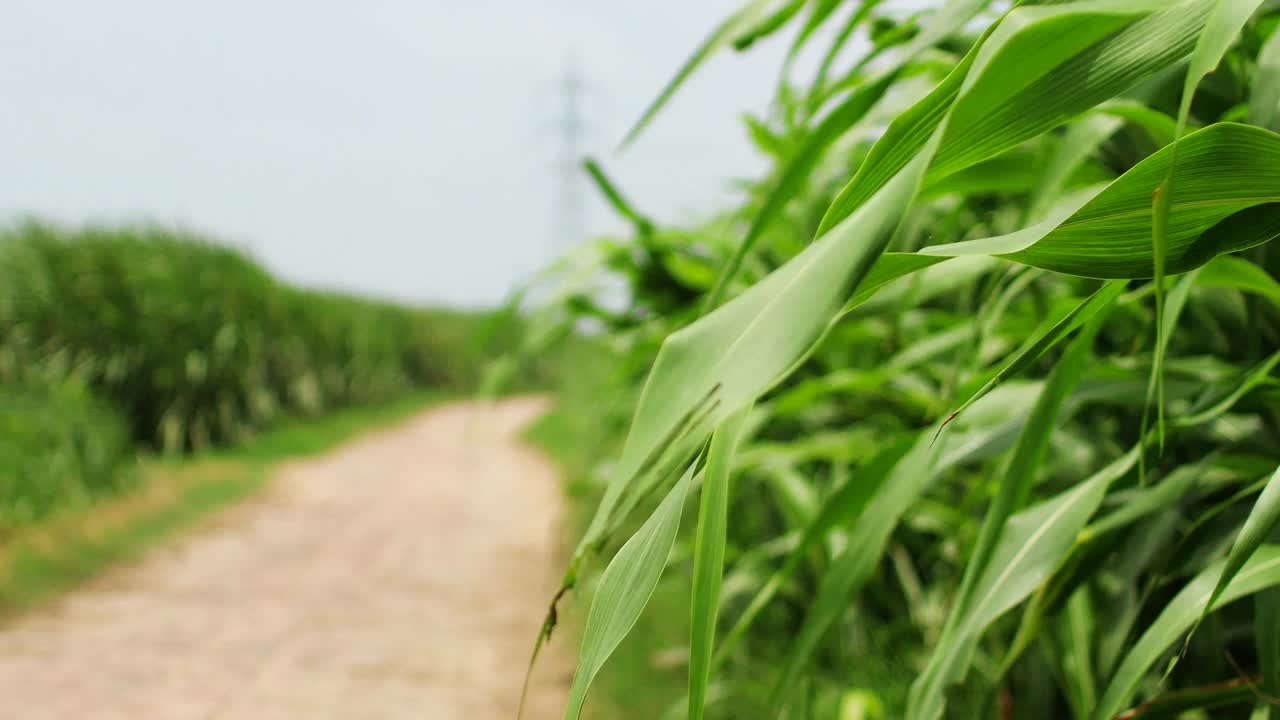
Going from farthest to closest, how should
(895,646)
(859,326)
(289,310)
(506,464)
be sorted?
(289,310)
(506,464)
(895,646)
(859,326)

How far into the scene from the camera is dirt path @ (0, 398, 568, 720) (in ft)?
7.32

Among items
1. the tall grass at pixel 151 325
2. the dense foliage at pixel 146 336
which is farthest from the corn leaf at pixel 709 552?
the tall grass at pixel 151 325

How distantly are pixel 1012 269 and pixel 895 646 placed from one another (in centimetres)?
100

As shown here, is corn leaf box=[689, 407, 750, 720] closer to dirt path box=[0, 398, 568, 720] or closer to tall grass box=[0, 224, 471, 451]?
dirt path box=[0, 398, 568, 720]

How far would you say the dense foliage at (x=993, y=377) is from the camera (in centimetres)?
40

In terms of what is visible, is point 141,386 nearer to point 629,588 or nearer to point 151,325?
point 151,325

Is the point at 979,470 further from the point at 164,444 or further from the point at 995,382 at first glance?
the point at 164,444

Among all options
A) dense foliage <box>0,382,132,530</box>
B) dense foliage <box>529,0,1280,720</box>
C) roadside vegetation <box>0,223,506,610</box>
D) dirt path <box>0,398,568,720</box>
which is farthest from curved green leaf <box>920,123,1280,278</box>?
dense foliage <box>0,382,132,530</box>

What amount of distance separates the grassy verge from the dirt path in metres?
0.11

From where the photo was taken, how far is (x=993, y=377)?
59cm

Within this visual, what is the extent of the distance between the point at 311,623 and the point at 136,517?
5.36ft

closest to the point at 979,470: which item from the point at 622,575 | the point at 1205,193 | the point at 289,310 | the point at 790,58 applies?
the point at 790,58

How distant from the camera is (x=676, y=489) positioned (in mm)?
390

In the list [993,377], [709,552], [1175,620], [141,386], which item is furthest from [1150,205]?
[141,386]
